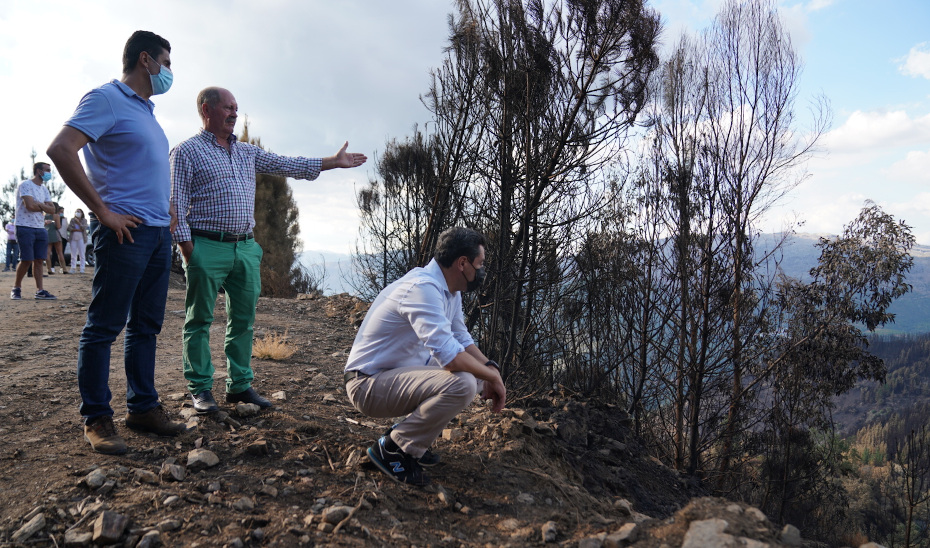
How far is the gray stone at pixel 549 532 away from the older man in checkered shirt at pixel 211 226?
208 cm

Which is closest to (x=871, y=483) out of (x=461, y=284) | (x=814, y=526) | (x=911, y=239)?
(x=814, y=526)

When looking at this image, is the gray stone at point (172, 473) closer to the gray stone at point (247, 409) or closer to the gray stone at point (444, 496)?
the gray stone at point (247, 409)

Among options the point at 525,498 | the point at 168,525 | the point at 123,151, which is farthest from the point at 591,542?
the point at 123,151

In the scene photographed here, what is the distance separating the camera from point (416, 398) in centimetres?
260

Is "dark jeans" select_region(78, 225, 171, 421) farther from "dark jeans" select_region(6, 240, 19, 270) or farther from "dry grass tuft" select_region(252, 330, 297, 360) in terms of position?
"dark jeans" select_region(6, 240, 19, 270)

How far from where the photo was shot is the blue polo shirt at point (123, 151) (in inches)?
99.8

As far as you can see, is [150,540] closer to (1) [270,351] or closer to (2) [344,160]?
(2) [344,160]

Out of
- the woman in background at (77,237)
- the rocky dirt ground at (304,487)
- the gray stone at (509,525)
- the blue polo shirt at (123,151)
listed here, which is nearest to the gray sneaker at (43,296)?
the rocky dirt ground at (304,487)

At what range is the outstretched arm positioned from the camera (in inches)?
143

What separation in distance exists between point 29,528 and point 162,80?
2.06 meters

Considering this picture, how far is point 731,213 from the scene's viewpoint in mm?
12156

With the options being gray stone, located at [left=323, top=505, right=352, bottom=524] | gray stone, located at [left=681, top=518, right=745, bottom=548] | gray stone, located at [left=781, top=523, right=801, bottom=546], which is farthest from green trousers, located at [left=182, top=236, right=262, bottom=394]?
gray stone, located at [left=781, top=523, right=801, bottom=546]

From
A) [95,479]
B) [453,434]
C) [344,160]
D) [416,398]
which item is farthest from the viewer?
[344,160]

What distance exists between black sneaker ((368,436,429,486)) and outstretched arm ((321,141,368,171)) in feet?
5.94
